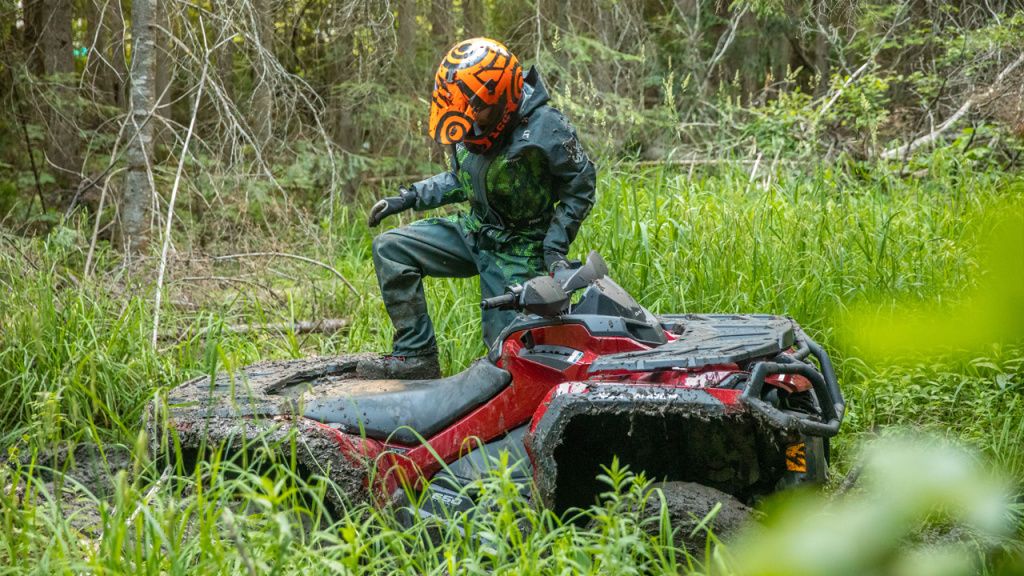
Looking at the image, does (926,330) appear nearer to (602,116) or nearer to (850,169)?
(602,116)

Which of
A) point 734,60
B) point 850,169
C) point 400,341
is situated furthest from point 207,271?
point 734,60

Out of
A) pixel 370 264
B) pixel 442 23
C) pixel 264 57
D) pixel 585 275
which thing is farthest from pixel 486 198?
pixel 442 23

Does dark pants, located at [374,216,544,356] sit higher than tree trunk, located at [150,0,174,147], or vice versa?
tree trunk, located at [150,0,174,147]

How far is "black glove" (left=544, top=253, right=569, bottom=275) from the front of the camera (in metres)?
3.55

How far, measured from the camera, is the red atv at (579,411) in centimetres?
299

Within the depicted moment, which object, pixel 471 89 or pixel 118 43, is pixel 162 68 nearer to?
pixel 118 43

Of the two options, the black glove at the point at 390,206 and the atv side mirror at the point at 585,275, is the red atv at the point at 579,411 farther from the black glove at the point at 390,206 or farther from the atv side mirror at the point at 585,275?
the black glove at the point at 390,206

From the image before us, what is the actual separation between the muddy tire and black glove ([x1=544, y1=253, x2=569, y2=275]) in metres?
0.90

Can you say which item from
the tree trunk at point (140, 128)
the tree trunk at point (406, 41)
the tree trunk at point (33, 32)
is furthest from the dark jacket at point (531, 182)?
the tree trunk at point (33, 32)

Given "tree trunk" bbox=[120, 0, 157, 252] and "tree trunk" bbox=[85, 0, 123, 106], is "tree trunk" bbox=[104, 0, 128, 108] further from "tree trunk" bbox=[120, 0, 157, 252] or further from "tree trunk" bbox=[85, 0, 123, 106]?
"tree trunk" bbox=[120, 0, 157, 252]

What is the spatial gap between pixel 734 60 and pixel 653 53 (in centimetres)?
255

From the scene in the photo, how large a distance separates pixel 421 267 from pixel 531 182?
0.65m

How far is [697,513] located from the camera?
9.66 feet

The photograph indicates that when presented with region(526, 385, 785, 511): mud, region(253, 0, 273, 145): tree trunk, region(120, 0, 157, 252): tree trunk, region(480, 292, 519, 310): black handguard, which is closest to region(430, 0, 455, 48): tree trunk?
region(253, 0, 273, 145): tree trunk
